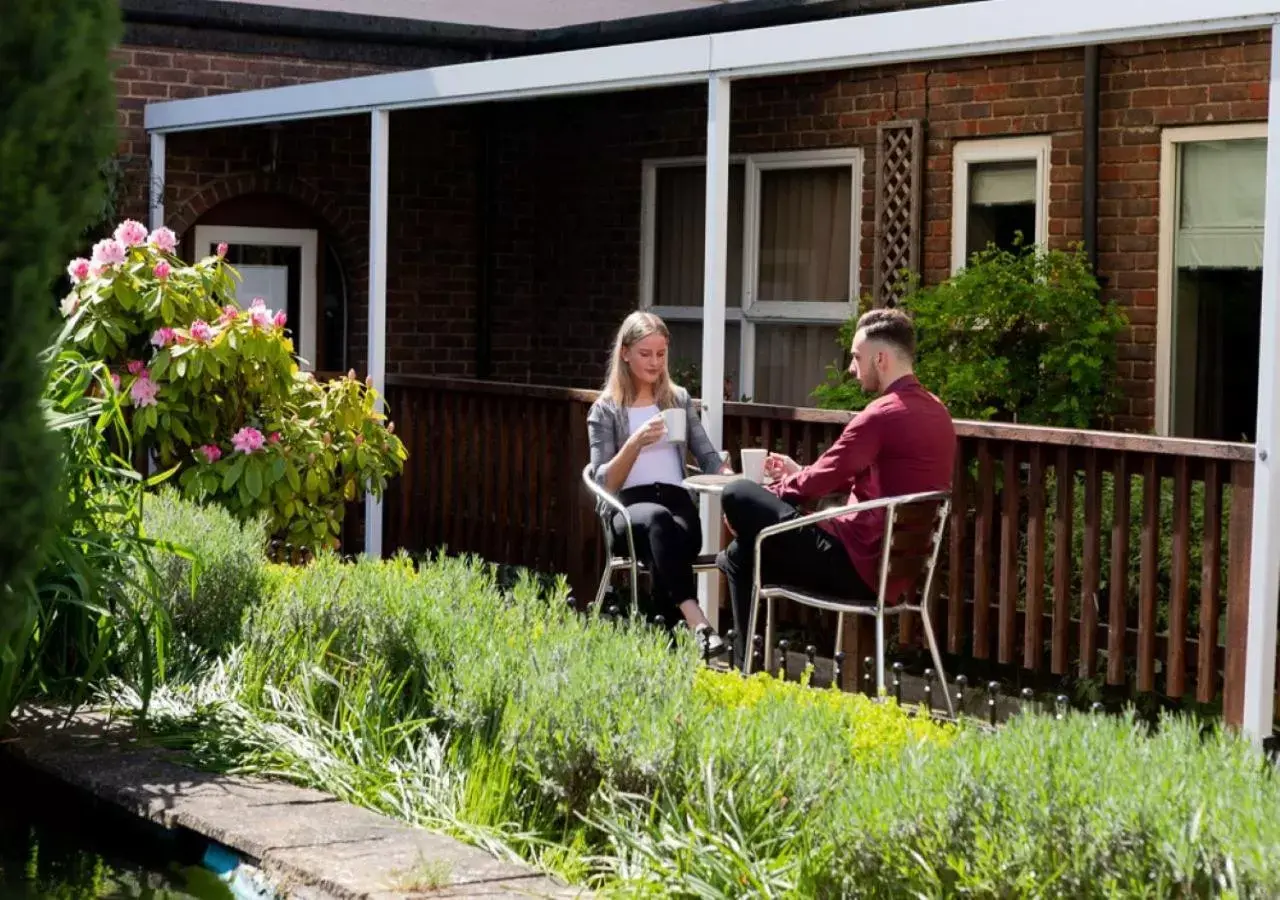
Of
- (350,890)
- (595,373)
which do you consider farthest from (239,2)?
(350,890)

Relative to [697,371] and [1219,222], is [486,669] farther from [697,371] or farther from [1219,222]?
[697,371]

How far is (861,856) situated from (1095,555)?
383 centimetres

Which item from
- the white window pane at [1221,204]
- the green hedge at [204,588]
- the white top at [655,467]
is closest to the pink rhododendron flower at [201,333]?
the white top at [655,467]

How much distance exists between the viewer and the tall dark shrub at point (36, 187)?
3035 millimetres

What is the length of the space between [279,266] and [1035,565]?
22.3 feet

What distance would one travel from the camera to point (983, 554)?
773 cm

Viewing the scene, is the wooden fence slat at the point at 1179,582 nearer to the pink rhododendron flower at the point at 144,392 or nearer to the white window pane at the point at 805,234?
the pink rhododendron flower at the point at 144,392

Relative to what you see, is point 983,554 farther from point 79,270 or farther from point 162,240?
point 79,270

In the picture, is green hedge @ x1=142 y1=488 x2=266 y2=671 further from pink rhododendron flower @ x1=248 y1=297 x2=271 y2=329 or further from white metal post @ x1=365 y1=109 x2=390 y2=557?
white metal post @ x1=365 y1=109 x2=390 y2=557

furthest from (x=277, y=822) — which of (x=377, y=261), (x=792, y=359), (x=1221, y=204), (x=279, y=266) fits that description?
(x=279, y=266)

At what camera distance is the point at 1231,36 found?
9445 millimetres

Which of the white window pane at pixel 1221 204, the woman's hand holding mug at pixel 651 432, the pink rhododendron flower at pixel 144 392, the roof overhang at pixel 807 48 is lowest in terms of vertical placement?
the woman's hand holding mug at pixel 651 432

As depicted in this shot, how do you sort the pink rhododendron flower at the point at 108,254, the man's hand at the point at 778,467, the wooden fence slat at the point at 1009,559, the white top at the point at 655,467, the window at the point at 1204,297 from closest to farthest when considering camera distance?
the man's hand at the point at 778,467, the wooden fence slat at the point at 1009,559, the white top at the point at 655,467, the pink rhododendron flower at the point at 108,254, the window at the point at 1204,297

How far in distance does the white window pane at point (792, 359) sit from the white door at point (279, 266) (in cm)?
291
